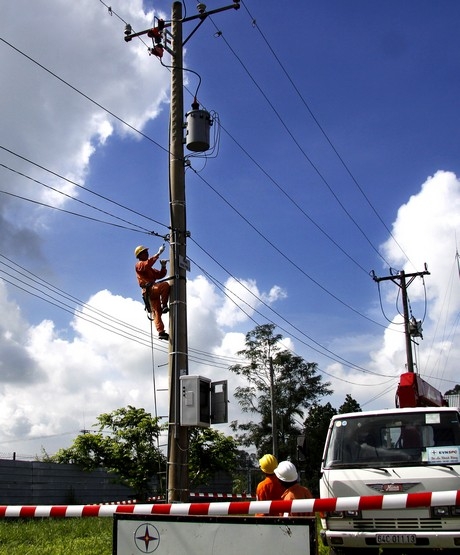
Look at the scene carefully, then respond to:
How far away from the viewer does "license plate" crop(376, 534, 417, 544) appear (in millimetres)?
7328

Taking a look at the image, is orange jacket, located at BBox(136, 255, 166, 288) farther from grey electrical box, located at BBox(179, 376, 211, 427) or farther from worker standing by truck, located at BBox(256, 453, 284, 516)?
worker standing by truck, located at BBox(256, 453, 284, 516)

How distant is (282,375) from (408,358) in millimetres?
14215

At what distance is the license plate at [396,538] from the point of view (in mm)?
7328

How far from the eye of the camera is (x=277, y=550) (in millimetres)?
4848

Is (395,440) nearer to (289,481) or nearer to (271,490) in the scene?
(271,490)

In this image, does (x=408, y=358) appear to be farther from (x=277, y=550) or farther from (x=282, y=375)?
(x=277, y=550)

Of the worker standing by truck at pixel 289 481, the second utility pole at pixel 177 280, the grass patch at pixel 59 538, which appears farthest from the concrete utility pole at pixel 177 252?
the worker standing by truck at pixel 289 481

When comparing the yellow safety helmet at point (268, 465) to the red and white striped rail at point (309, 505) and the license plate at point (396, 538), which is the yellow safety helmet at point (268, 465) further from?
the license plate at point (396, 538)

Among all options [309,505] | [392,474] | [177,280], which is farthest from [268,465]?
[177,280]

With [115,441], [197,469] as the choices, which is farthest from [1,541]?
[197,469]

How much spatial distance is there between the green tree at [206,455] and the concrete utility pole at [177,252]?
18731 mm

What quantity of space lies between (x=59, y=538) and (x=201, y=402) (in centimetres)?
401

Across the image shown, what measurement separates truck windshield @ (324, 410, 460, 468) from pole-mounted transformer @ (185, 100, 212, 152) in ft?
15.9

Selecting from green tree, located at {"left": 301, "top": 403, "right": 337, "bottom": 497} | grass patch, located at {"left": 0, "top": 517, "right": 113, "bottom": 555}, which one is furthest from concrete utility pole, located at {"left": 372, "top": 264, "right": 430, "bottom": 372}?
grass patch, located at {"left": 0, "top": 517, "right": 113, "bottom": 555}
